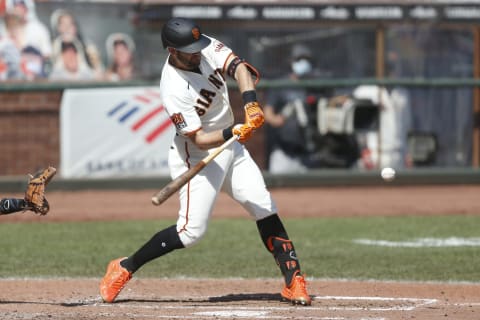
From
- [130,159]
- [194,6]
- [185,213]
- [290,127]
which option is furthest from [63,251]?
[194,6]

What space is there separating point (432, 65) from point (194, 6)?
3675 millimetres

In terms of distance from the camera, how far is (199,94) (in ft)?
20.5

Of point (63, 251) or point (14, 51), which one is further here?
point (14, 51)

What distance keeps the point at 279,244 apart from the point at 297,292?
34 cm

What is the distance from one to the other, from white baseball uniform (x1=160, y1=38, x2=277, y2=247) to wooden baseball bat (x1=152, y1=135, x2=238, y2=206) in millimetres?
180

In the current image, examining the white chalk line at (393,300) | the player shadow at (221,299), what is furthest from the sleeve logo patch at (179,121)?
the white chalk line at (393,300)

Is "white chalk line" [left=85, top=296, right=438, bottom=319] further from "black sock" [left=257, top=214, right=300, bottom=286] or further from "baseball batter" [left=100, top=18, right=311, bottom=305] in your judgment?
"black sock" [left=257, top=214, right=300, bottom=286]

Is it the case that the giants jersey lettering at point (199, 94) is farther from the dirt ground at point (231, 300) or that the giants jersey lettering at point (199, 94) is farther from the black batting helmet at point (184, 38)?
the dirt ground at point (231, 300)

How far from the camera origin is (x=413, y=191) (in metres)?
13.4

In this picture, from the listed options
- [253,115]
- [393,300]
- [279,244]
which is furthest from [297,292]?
[253,115]

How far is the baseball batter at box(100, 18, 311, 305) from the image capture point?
6.14 meters

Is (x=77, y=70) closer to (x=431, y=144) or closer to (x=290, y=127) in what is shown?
(x=290, y=127)

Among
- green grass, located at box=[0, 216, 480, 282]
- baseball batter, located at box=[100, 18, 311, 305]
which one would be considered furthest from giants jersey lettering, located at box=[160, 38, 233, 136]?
green grass, located at box=[0, 216, 480, 282]

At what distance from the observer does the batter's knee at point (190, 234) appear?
634 cm
